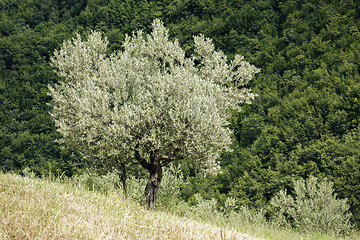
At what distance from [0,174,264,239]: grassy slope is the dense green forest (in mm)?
46016

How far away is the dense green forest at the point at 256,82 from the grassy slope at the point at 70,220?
4602cm

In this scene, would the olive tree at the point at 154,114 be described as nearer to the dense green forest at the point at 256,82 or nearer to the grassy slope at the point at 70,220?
the grassy slope at the point at 70,220

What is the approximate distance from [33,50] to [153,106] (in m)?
111

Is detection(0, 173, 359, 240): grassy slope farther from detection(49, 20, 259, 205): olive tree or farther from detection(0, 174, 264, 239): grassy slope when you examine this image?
detection(49, 20, 259, 205): olive tree

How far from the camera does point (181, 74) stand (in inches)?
577

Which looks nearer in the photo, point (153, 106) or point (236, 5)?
point (153, 106)

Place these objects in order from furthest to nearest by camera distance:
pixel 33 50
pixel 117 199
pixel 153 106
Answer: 1. pixel 33 50
2. pixel 153 106
3. pixel 117 199

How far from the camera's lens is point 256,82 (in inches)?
3620

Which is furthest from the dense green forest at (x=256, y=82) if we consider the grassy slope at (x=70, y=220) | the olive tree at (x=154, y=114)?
the grassy slope at (x=70, y=220)

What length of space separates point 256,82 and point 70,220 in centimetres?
9089

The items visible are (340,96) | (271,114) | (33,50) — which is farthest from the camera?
(33,50)

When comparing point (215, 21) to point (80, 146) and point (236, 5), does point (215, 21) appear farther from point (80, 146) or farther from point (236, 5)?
point (80, 146)

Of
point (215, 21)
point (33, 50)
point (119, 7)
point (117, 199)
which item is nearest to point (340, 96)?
point (215, 21)

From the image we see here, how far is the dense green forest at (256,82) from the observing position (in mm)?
67625
